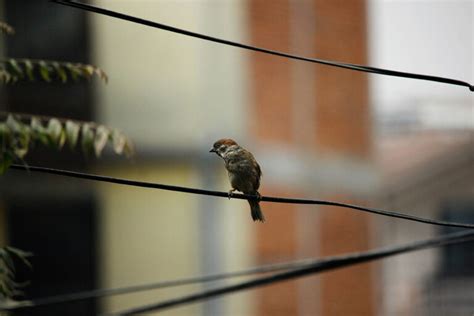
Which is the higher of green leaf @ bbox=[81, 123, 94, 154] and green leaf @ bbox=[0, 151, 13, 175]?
green leaf @ bbox=[81, 123, 94, 154]

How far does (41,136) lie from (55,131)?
0.39ft

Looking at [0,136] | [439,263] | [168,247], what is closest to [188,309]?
[168,247]

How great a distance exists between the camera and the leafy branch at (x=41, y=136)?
543cm

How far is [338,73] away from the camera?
15.9 metres

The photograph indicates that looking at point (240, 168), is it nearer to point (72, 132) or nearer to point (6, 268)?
point (72, 132)

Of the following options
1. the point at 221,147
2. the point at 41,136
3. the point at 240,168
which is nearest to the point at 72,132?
the point at 41,136

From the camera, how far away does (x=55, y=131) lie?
587 cm

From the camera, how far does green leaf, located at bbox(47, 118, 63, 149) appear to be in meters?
5.84

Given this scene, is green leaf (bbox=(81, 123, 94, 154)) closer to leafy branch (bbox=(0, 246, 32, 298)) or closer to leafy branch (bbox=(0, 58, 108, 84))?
leafy branch (bbox=(0, 58, 108, 84))

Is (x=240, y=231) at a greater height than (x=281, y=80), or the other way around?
(x=281, y=80)

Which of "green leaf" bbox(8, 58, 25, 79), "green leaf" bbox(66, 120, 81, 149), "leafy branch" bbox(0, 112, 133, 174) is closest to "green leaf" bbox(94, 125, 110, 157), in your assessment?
"leafy branch" bbox(0, 112, 133, 174)

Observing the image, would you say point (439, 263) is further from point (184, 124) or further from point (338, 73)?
point (184, 124)

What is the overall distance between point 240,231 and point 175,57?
79.8 inches

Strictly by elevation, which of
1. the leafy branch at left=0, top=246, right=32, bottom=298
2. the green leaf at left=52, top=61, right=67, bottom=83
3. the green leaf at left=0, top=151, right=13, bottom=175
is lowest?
the leafy branch at left=0, top=246, right=32, bottom=298
